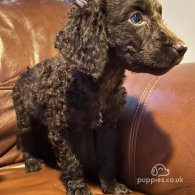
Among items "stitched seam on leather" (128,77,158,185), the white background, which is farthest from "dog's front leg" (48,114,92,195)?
the white background

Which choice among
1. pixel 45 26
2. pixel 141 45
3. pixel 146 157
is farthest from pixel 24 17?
pixel 146 157

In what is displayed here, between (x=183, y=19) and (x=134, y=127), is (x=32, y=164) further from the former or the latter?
(x=183, y=19)

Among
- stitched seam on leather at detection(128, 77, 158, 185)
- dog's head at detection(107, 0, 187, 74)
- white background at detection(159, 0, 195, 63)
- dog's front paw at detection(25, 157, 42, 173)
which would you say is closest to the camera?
dog's head at detection(107, 0, 187, 74)

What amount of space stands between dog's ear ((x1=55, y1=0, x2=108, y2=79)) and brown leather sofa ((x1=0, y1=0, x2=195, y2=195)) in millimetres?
282

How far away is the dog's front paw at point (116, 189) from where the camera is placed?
4.38 ft

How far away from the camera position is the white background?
6.81ft

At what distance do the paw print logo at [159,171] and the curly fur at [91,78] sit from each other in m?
0.14

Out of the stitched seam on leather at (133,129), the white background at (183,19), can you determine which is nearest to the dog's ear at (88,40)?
the stitched seam on leather at (133,129)

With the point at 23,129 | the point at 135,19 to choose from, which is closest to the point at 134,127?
the point at 135,19

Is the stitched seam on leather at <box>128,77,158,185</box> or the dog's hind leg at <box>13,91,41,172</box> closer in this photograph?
the stitched seam on leather at <box>128,77,158,185</box>

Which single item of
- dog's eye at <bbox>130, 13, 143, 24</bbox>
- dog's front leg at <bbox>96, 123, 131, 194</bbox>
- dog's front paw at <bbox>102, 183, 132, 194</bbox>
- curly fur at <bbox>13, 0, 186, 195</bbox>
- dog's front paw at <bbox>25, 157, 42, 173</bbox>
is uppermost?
dog's eye at <bbox>130, 13, 143, 24</bbox>

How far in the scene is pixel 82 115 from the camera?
1335 mm

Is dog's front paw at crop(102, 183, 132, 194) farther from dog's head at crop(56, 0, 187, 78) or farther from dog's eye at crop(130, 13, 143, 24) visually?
dog's eye at crop(130, 13, 143, 24)

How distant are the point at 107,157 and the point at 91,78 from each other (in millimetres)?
319
